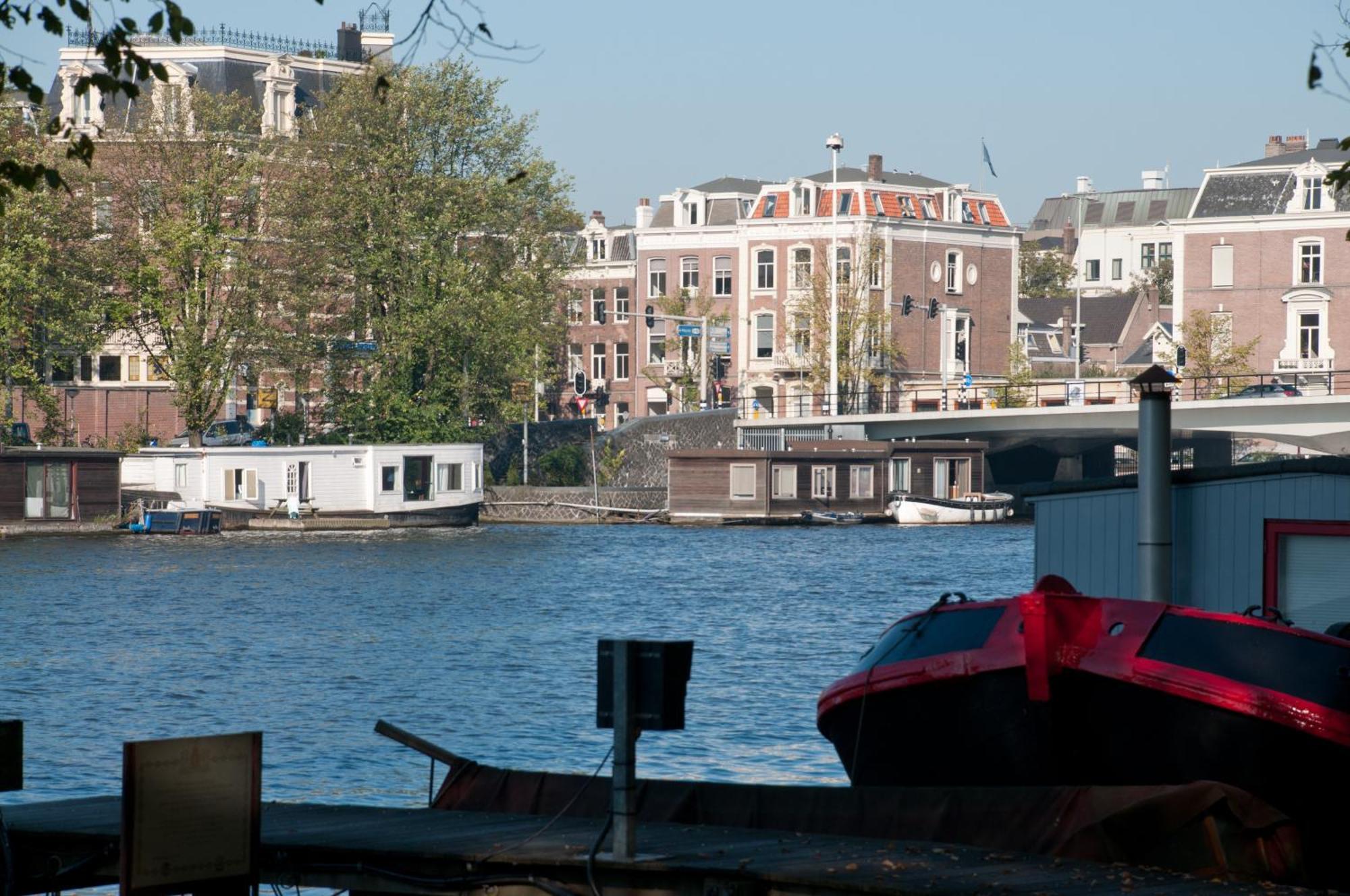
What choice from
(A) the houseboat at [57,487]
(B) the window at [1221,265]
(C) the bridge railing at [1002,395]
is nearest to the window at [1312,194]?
(B) the window at [1221,265]

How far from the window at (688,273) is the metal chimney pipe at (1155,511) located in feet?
248

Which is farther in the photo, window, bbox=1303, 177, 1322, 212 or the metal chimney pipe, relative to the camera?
window, bbox=1303, 177, 1322, 212

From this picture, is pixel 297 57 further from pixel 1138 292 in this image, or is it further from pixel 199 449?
pixel 1138 292

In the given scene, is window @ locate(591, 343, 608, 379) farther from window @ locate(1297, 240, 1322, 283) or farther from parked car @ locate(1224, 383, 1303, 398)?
parked car @ locate(1224, 383, 1303, 398)

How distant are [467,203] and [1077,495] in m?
46.1

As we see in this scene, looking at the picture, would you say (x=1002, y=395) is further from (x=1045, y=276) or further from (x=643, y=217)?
(x=1045, y=276)

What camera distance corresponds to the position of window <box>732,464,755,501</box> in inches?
2790

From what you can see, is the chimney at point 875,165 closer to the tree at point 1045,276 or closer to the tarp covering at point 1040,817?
the tree at point 1045,276

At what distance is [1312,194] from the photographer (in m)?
81.4

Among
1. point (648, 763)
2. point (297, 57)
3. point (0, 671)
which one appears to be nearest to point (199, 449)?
point (297, 57)

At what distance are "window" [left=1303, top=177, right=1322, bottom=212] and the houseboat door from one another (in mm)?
19675

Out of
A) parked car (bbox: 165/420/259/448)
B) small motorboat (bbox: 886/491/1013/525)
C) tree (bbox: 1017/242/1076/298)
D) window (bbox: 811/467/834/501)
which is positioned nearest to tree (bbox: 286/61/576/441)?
parked car (bbox: 165/420/259/448)

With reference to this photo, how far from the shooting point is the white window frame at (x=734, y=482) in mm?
70875

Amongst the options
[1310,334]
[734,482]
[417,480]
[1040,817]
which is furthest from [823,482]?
[1040,817]
